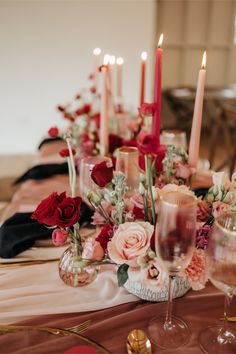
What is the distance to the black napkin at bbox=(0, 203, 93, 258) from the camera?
3.20 feet

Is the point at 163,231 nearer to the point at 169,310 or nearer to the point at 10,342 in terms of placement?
the point at 169,310

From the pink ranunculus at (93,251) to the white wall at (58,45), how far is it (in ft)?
11.8

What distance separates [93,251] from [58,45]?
370 centimetres

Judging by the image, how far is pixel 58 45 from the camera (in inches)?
158

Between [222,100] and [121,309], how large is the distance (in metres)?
4.92

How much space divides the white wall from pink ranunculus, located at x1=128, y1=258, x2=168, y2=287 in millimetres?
3648

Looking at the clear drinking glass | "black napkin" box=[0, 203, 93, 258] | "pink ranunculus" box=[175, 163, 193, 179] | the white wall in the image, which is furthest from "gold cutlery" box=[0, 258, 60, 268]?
the white wall

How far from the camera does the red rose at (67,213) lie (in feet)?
2.27

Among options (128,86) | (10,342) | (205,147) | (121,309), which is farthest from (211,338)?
(205,147)

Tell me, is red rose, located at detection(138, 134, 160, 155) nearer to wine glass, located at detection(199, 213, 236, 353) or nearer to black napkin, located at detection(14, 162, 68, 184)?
wine glass, located at detection(199, 213, 236, 353)

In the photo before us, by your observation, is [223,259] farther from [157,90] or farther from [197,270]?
[157,90]

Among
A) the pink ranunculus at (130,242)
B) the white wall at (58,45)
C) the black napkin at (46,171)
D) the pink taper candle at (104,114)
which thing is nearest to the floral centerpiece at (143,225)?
Answer: the pink ranunculus at (130,242)

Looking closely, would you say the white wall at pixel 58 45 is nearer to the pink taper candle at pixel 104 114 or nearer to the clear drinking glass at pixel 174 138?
the clear drinking glass at pixel 174 138

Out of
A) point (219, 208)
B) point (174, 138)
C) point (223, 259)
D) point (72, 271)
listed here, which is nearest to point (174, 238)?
point (223, 259)
